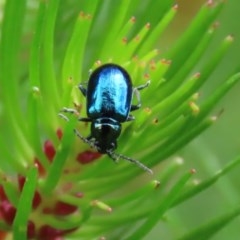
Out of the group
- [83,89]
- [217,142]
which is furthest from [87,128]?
[217,142]

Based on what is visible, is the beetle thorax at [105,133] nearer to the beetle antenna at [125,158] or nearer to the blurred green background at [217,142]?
the beetle antenna at [125,158]

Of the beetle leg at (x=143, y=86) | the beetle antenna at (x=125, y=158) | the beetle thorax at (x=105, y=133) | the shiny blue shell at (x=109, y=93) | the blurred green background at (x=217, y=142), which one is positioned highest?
the beetle leg at (x=143, y=86)

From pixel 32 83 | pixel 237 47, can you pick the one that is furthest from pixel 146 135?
pixel 237 47

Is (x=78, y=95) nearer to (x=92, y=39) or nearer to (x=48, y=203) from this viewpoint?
(x=48, y=203)

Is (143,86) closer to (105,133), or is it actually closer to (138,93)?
(138,93)

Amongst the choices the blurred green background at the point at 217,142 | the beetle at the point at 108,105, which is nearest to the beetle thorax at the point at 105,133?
the beetle at the point at 108,105

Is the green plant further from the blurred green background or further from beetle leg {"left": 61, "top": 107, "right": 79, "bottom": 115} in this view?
the blurred green background
